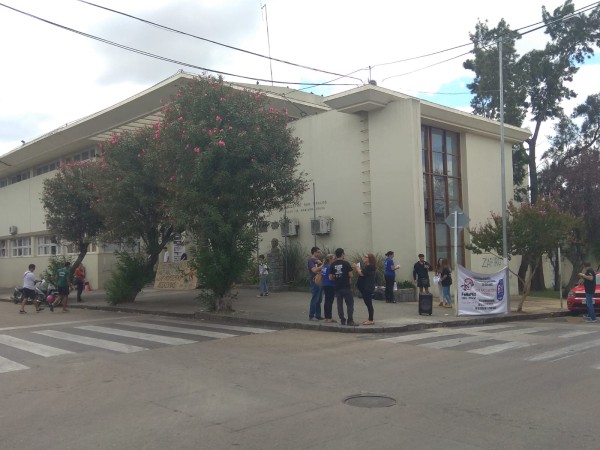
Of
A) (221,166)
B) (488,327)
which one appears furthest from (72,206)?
(488,327)

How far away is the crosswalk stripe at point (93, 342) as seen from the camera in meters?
10.8

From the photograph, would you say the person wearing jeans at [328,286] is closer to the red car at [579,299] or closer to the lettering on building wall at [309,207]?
the red car at [579,299]

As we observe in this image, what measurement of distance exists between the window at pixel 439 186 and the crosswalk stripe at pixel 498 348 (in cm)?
1168

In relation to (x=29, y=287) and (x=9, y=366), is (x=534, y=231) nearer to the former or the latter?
(x=9, y=366)

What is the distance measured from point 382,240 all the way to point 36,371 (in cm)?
1496

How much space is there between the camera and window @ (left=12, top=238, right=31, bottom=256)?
122ft

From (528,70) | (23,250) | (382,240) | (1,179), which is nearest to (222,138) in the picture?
(382,240)

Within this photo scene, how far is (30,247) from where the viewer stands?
121ft

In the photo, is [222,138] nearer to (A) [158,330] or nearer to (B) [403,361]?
(A) [158,330]

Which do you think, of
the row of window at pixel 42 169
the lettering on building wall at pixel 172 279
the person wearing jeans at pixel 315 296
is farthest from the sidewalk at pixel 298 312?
the row of window at pixel 42 169

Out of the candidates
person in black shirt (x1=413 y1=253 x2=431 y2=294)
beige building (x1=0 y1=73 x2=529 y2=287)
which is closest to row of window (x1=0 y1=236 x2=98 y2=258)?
beige building (x1=0 y1=73 x2=529 y2=287)

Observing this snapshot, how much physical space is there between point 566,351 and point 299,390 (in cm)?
558

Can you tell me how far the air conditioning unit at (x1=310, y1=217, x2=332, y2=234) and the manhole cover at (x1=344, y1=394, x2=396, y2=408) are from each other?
54.0 ft

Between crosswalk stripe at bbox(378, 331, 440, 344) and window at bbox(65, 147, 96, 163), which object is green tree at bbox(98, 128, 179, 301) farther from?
window at bbox(65, 147, 96, 163)
